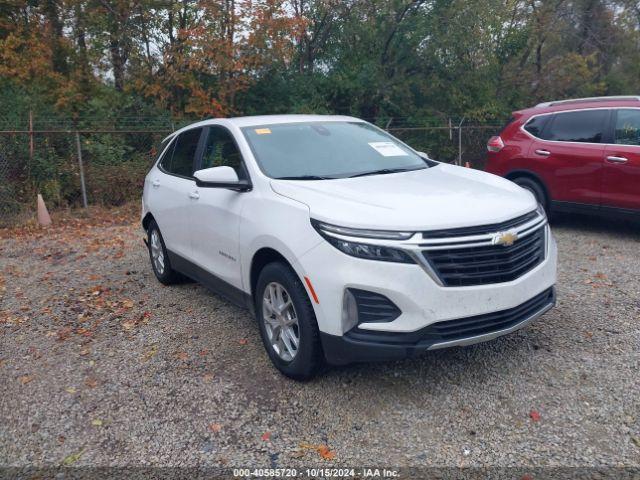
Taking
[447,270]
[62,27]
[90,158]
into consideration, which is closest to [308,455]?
[447,270]

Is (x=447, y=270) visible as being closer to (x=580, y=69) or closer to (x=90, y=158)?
(x=90, y=158)

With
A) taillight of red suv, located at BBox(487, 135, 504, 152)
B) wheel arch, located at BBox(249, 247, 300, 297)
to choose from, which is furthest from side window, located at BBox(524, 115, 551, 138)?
wheel arch, located at BBox(249, 247, 300, 297)

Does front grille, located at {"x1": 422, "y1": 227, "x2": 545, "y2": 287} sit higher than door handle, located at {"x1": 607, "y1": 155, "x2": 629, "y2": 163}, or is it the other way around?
door handle, located at {"x1": 607, "y1": 155, "x2": 629, "y2": 163}

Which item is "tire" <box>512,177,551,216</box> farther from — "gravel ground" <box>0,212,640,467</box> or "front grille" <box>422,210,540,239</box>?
"front grille" <box>422,210,540,239</box>

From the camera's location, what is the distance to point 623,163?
7098mm

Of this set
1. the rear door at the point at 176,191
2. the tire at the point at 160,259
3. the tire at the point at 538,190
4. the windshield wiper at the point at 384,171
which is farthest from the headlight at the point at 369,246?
the tire at the point at 538,190

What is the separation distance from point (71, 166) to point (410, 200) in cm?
980

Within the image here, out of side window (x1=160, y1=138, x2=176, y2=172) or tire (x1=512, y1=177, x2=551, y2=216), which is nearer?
side window (x1=160, y1=138, x2=176, y2=172)

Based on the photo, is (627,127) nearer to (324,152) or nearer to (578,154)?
(578,154)

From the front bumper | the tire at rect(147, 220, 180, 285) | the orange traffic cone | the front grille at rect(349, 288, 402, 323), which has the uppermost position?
the front grille at rect(349, 288, 402, 323)

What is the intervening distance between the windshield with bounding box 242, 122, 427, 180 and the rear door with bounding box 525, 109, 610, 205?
3390 mm

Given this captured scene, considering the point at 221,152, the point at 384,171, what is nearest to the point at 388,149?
the point at 384,171

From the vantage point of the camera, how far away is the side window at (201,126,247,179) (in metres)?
4.61

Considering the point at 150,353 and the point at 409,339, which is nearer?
the point at 409,339
